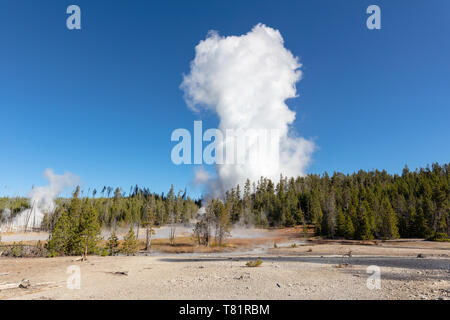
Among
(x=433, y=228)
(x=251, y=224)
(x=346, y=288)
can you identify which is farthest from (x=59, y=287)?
(x=251, y=224)

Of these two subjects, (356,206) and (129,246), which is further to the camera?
(356,206)

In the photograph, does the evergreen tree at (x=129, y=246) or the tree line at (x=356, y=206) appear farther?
the tree line at (x=356, y=206)

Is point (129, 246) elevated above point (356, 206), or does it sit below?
below

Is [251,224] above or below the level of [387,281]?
below

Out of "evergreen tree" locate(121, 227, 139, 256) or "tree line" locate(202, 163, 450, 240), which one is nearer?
"evergreen tree" locate(121, 227, 139, 256)

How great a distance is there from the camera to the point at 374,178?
146625 millimetres

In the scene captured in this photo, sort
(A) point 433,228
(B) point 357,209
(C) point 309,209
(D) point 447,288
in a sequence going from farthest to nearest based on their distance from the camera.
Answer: (C) point 309,209 < (B) point 357,209 < (A) point 433,228 < (D) point 447,288

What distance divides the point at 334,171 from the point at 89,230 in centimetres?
14794

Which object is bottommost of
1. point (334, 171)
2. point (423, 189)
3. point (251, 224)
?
point (251, 224)
